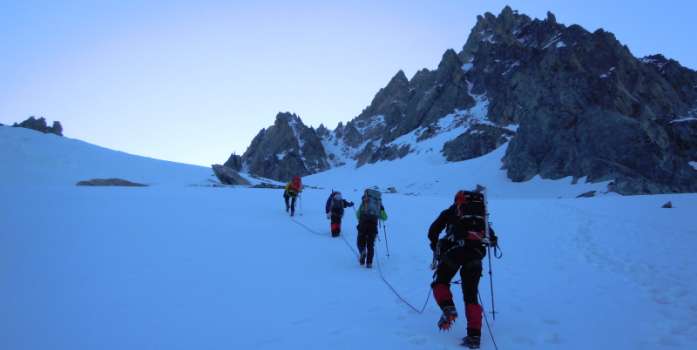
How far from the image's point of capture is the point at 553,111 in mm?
51250

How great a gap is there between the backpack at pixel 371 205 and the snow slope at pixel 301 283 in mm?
1306

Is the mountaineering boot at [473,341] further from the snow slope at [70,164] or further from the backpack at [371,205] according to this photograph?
the snow slope at [70,164]

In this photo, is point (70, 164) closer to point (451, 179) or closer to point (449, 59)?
point (451, 179)

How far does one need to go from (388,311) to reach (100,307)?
4.37 metres

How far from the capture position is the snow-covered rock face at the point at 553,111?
41594 millimetres

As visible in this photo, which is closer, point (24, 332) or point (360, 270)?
point (24, 332)

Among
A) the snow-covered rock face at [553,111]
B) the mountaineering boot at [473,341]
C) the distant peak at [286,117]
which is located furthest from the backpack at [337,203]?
the distant peak at [286,117]

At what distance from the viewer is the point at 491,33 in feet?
397

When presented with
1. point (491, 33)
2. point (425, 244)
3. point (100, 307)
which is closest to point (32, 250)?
point (100, 307)

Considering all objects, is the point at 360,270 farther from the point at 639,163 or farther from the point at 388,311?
the point at 639,163

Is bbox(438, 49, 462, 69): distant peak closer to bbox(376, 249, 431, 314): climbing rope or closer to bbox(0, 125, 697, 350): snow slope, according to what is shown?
bbox(0, 125, 697, 350): snow slope

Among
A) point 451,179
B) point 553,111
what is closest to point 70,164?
point 451,179

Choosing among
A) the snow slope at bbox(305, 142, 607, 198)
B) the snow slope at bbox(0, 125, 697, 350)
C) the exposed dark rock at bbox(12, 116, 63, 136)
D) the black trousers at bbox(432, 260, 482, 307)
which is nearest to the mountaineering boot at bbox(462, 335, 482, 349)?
the snow slope at bbox(0, 125, 697, 350)

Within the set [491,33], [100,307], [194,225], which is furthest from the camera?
[491,33]
